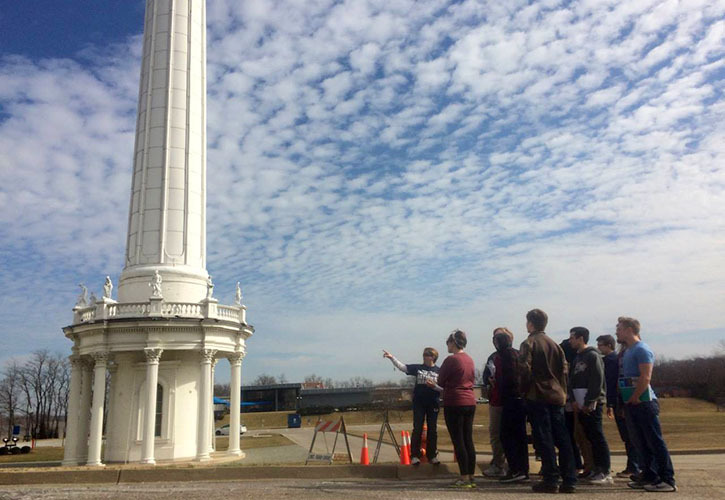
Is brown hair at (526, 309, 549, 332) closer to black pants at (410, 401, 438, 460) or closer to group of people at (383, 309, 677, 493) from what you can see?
group of people at (383, 309, 677, 493)

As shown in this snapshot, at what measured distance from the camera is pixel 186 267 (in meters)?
28.3

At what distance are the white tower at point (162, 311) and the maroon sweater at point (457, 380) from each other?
57.6 feet

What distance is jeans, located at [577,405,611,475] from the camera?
1006 cm

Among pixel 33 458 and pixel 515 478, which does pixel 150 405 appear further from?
pixel 33 458

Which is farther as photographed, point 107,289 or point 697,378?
point 697,378

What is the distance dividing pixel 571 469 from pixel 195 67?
26.9 meters

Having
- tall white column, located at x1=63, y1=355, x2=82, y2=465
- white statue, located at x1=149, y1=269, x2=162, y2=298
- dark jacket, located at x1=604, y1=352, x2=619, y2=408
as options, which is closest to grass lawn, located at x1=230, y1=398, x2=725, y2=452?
dark jacket, located at x1=604, y1=352, x2=619, y2=408

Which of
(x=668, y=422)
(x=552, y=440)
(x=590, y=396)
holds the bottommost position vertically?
(x=668, y=422)

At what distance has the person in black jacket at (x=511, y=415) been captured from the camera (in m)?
10.4

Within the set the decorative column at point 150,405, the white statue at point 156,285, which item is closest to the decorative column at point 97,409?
the decorative column at point 150,405

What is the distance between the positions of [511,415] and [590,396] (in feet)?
4.53

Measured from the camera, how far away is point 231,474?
40.5 feet

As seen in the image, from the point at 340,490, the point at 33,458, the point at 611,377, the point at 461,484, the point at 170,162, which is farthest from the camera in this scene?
the point at 33,458

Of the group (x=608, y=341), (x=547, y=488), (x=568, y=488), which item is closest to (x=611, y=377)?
(x=608, y=341)
